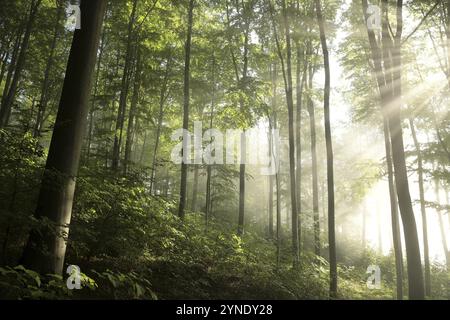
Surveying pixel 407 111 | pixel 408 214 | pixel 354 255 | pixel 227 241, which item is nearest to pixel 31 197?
pixel 227 241

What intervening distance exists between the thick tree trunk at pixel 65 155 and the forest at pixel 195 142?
0.02 metres

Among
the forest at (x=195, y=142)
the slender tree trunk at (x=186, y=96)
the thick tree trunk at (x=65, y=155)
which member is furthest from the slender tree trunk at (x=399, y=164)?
the thick tree trunk at (x=65, y=155)

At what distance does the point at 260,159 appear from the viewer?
37.7 meters

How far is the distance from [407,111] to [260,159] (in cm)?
2344

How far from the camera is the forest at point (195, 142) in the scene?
17.4 ft

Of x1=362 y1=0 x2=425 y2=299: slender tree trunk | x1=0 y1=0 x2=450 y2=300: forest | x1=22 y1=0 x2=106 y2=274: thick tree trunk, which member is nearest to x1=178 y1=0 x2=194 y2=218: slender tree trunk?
x1=0 y1=0 x2=450 y2=300: forest

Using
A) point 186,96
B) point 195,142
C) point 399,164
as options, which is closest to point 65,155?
point 399,164

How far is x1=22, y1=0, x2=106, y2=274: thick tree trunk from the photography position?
4824mm

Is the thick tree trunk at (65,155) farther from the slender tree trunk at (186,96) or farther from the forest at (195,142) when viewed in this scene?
the slender tree trunk at (186,96)

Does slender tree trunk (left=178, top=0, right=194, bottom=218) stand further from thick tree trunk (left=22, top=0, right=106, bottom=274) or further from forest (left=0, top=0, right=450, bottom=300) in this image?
thick tree trunk (left=22, top=0, right=106, bottom=274)

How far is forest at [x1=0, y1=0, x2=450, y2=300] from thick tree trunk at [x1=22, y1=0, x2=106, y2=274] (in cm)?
2

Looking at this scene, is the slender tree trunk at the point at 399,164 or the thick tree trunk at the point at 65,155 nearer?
the thick tree trunk at the point at 65,155

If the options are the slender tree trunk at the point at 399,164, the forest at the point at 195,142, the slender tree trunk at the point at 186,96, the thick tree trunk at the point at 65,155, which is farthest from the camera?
the slender tree trunk at the point at 186,96
